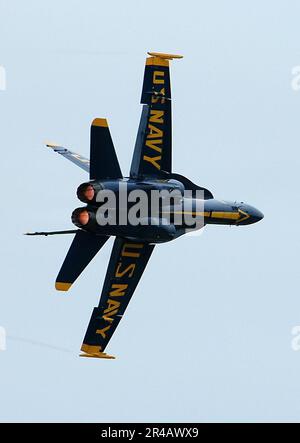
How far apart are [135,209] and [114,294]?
2.57m

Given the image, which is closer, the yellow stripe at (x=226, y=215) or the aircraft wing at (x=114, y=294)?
the aircraft wing at (x=114, y=294)

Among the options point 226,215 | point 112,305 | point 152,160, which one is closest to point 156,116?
point 152,160

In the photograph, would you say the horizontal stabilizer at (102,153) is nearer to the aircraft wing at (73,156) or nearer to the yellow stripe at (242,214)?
the aircraft wing at (73,156)

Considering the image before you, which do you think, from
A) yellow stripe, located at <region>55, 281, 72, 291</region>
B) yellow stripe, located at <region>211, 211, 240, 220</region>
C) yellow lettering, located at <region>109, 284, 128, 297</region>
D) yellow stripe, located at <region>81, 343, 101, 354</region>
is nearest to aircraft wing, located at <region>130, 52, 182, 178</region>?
yellow stripe, located at <region>211, 211, 240, 220</region>

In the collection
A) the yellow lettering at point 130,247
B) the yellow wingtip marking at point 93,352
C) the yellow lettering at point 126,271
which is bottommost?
the yellow wingtip marking at point 93,352

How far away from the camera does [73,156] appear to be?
5375 centimetres

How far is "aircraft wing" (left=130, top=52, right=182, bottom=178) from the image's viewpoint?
50.7m

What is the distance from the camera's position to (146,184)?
164 ft

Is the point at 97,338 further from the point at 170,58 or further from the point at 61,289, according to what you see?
the point at 170,58

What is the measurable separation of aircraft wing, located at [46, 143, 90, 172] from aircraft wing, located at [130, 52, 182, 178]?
1.83 meters

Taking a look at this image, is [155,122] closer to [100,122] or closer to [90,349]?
[100,122]

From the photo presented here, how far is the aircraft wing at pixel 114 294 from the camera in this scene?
51312 mm

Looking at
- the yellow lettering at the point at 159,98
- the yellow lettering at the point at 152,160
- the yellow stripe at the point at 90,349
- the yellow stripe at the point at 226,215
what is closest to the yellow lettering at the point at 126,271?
the yellow stripe at the point at 90,349
